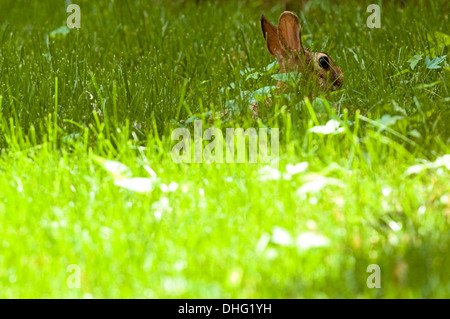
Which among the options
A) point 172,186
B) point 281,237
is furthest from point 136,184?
point 281,237

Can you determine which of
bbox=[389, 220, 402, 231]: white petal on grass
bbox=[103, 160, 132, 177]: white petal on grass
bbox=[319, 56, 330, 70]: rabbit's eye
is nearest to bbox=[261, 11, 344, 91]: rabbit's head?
bbox=[319, 56, 330, 70]: rabbit's eye

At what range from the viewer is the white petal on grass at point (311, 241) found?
6.64 ft

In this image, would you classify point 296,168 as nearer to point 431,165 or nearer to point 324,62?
point 431,165

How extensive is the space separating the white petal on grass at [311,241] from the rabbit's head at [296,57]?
1.69m

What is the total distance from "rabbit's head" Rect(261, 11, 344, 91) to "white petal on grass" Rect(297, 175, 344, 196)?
126cm

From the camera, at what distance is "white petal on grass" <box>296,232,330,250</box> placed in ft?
6.64

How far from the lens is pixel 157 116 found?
3.42 metres

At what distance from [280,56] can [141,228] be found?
5.52 feet

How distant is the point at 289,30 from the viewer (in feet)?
12.1

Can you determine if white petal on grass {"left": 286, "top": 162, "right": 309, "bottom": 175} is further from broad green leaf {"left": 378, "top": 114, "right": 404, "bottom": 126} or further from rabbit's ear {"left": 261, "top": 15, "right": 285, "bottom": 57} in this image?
rabbit's ear {"left": 261, "top": 15, "right": 285, "bottom": 57}

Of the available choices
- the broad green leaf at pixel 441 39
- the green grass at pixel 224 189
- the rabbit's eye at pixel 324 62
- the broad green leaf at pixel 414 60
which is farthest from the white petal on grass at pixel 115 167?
the broad green leaf at pixel 441 39

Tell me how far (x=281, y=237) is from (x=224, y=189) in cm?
54
